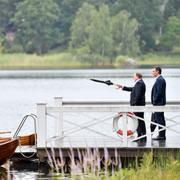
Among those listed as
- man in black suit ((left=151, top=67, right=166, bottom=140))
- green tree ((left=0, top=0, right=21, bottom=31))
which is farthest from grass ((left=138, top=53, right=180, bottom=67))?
man in black suit ((left=151, top=67, right=166, bottom=140))

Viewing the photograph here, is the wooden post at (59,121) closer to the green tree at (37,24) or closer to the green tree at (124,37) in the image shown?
the green tree at (124,37)

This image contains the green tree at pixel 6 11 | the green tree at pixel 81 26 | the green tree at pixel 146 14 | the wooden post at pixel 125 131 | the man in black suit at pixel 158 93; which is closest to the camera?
the wooden post at pixel 125 131

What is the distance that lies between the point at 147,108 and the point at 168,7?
128 metres

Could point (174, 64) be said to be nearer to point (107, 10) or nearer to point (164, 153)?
point (107, 10)

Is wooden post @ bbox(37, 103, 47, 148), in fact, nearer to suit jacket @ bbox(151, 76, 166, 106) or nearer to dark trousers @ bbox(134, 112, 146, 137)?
dark trousers @ bbox(134, 112, 146, 137)

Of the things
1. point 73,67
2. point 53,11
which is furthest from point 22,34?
point 73,67

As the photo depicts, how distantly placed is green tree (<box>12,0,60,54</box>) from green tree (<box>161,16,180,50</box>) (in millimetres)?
15661

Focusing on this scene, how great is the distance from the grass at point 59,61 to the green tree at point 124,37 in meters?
1.92

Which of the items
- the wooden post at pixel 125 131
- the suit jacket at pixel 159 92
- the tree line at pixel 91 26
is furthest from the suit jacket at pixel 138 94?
the tree line at pixel 91 26

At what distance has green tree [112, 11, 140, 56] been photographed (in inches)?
4906

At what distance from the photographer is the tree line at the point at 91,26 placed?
126m

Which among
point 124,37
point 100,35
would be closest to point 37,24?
point 100,35

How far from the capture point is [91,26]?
128 m

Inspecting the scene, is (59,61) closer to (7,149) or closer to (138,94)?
(138,94)
